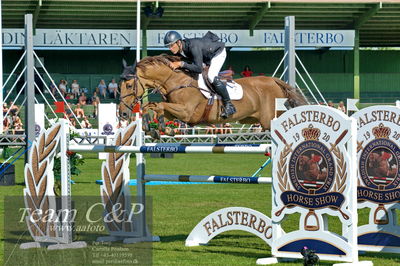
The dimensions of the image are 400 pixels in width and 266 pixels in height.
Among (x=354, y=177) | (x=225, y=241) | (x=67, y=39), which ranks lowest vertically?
(x=225, y=241)

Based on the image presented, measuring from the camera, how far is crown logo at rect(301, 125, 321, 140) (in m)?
6.42

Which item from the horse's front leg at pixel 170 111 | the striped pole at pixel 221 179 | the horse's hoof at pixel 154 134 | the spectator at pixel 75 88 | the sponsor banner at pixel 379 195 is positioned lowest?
the sponsor banner at pixel 379 195

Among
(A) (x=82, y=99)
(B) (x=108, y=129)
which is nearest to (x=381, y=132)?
(B) (x=108, y=129)

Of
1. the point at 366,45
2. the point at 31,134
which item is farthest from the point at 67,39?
the point at 31,134

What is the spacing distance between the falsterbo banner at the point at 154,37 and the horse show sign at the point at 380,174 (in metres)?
24.4

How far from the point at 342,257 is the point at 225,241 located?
1.91 meters

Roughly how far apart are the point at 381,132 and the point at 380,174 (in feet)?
1.19

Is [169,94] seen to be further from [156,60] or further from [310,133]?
[310,133]

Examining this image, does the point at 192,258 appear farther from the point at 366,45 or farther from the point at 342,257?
the point at 366,45

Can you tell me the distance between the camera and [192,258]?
7.01 metres

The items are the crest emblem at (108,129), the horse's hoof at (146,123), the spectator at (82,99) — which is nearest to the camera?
the horse's hoof at (146,123)

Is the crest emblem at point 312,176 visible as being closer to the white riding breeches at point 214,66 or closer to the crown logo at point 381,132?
the crown logo at point 381,132

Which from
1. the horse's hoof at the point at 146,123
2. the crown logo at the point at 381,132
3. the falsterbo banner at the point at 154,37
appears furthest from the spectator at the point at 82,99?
the crown logo at the point at 381,132

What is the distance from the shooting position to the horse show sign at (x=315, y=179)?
6273 millimetres
